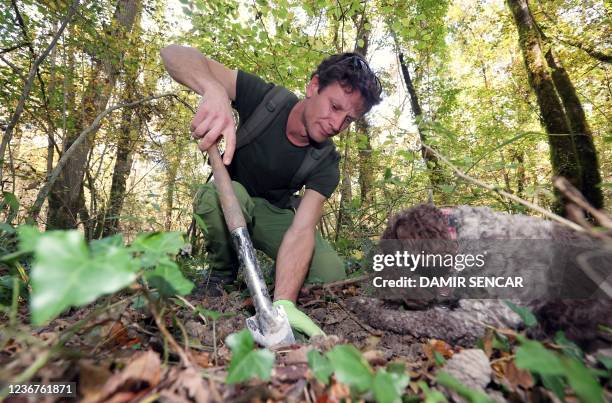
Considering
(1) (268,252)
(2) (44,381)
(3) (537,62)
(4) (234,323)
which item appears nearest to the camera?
(2) (44,381)

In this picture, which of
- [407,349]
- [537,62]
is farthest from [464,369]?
[537,62]

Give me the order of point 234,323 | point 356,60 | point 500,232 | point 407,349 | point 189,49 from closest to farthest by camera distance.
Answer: point 407,349, point 234,323, point 500,232, point 189,49, point 356,60

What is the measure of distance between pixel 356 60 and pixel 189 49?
1728 millimetres

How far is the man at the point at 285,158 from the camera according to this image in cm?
288

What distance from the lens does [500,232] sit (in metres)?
2.12

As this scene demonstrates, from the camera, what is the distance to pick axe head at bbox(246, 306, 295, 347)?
1.60 m

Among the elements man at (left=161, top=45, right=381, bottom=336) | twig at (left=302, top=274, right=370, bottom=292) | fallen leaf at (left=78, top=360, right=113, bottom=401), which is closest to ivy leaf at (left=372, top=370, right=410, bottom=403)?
fallen leaf at (left=78, top=360, right=113, bottom=401)

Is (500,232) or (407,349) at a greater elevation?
(500,232)

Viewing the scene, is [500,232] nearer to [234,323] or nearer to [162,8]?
[234,323]

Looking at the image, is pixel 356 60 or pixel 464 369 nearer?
pixel 464 369

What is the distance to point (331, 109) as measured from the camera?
10.0 ft

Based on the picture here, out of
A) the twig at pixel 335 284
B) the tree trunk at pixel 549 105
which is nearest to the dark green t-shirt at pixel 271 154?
the twig at pixel 335 284

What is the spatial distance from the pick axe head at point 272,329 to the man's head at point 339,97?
6.56ft

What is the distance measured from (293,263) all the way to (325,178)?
3.98 feet
